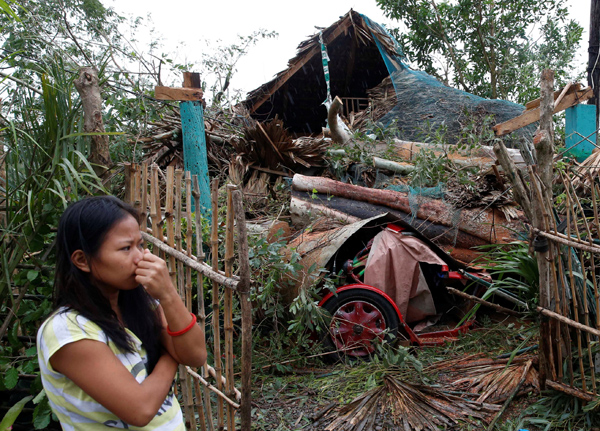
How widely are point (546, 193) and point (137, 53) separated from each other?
8.00m

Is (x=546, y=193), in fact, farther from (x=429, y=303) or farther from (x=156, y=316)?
(x=156, y=316)

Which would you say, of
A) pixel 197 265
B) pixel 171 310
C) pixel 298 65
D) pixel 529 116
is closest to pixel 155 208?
pixel 197 265

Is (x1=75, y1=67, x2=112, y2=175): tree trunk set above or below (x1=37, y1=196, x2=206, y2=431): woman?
above

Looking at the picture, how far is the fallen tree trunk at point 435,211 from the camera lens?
5305 millimetres

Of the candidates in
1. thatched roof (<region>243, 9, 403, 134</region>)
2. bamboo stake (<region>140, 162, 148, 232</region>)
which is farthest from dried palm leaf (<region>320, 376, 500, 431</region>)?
thatched roof (<region>243, 9, 403, 134</region>)

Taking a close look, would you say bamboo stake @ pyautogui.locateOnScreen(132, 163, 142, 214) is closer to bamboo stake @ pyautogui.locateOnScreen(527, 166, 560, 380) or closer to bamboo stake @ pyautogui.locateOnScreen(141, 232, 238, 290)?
bamboo stake @ pyautogui.locateOnScreen(141, 232, 238, 290)

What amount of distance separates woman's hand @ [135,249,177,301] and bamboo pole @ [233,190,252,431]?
2.11 feet

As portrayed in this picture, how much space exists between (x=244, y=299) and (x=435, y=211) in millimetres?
3837

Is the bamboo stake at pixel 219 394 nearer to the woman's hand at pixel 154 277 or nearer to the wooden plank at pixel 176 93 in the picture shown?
the woman's hand at pixel 154 277

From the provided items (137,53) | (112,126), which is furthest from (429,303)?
(137,53)

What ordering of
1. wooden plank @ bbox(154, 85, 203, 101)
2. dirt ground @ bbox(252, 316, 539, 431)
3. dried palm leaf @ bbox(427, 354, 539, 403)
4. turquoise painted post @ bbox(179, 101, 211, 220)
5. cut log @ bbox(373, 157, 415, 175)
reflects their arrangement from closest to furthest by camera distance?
dirt ground @ bbox(252, 316, 539, 431)
dried palm leaf @ bbox(427, 354, 539, 403)
wooden plank @ bbox(154, 85, 203, 101)
turquoise painted post @ bbox(179, 101, 211, 220)
cut log @ bbox(373, 157, 415, 175)

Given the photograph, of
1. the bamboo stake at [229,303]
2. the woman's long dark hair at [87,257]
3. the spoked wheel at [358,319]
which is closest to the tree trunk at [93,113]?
the bamboo stake at [229,303]

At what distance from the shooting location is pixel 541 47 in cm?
1359

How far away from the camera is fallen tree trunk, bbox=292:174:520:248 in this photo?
530 centimetres
